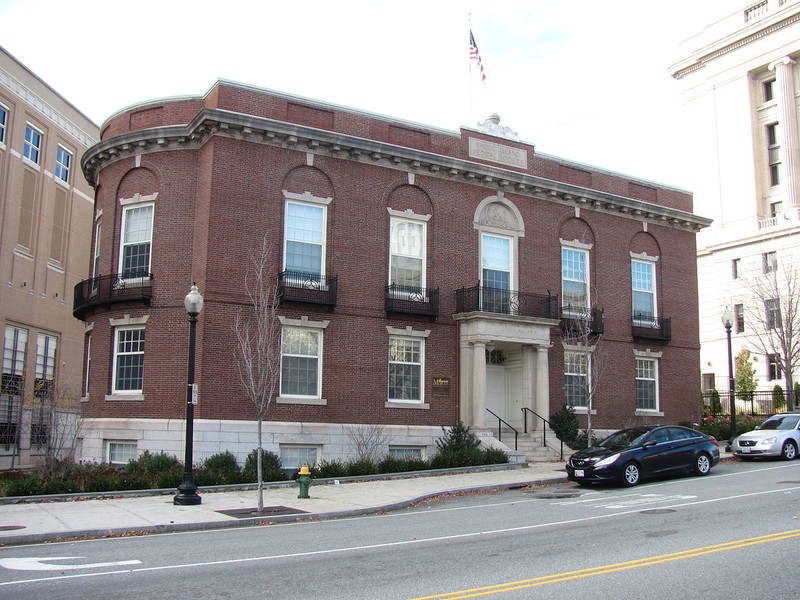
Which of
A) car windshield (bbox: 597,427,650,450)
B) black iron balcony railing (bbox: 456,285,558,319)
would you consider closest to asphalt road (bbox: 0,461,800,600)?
car windshield (bbox: 597,427,650,450)

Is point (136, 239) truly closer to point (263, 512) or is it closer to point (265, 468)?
point (265, 468)

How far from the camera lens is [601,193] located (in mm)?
29703

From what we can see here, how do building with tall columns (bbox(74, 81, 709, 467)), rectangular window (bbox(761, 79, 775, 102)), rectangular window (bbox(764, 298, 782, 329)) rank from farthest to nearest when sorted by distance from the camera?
rectangular window (bbox(761, 79, 775, 102)) < rectangular window (bbox(764, 298, 782, 329)) < building with tall columns (bbox(74, 81, 709, 467))

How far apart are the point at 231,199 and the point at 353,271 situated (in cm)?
444

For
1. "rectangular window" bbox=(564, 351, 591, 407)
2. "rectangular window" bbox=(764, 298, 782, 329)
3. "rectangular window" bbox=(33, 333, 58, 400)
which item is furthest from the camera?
"rectangular window" bbox=(33, 333, 58, 400)

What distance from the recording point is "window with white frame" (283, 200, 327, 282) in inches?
942

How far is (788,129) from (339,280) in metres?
43.9

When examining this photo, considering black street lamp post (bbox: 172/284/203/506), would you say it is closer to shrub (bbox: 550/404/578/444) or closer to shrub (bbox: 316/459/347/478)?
shrub (bbox: 316/459/347/478)

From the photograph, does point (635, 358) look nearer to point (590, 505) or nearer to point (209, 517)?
point (590, 505)

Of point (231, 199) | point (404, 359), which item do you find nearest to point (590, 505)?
point (404, 359)

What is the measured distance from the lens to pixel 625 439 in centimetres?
1981

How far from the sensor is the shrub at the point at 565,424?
1043 inches

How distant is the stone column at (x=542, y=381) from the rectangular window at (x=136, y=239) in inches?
529

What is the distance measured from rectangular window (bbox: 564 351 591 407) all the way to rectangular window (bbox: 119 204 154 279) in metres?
15.2
